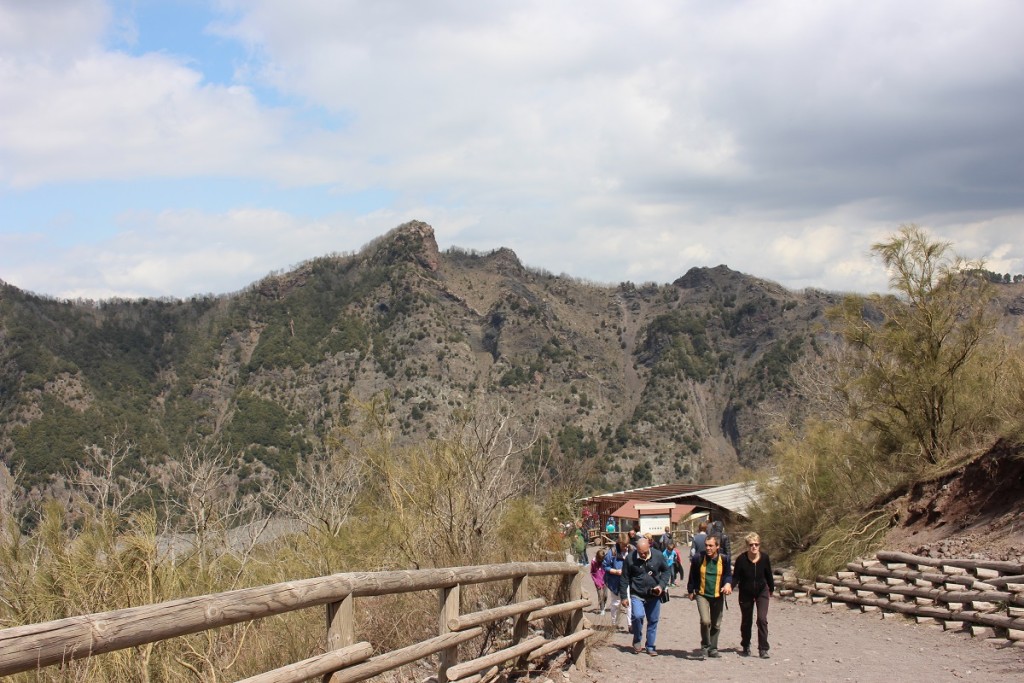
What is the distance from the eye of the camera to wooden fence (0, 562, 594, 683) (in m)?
3.42

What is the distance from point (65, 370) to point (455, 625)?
95.5m

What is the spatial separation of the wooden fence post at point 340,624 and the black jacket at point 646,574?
741 centimetres

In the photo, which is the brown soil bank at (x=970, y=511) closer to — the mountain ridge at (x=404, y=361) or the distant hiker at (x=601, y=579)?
the distant hiker at (x=601, y=579)

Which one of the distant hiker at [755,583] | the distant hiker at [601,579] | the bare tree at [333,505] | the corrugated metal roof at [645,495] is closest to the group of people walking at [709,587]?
the distant hiker at [755,583]

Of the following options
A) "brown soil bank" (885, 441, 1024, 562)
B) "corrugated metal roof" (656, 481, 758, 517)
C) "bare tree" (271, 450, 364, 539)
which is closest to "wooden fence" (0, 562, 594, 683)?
"bare tree" (271, 450, 364, 539)

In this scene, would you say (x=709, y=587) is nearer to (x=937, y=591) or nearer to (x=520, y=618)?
(x=520, y=618)

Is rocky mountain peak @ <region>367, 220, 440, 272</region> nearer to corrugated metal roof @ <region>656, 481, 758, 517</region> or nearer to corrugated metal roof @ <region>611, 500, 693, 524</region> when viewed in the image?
corrugated metal roof @ <region>656, 481, 758, 517</region>

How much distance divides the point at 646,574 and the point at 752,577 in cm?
144

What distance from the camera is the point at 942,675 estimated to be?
32.4 feet

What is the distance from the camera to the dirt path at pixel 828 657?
387 inches

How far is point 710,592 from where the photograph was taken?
11.4 metres

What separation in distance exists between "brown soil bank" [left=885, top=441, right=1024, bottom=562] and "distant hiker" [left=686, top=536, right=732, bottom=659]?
Answer: 5484mm

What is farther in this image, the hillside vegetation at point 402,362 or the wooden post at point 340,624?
the hillside vegetation at point 402,362

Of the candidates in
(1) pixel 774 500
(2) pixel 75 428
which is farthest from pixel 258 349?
(1) pixel 774 500
